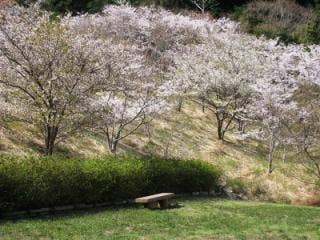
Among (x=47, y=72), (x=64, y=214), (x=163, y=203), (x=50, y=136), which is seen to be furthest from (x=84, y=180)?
(x=47, y=72)

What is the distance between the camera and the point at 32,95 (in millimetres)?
17859

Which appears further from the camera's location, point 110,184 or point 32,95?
point 32,95

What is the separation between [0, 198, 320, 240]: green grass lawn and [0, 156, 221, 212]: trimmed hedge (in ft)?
1.87

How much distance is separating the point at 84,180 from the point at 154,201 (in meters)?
2.37

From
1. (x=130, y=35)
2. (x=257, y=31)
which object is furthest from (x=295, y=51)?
(x=130, y=35)

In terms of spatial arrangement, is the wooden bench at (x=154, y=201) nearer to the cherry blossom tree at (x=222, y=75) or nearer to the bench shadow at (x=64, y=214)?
the bench shadow at (x=64, y=214)

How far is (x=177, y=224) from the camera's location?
1377cm

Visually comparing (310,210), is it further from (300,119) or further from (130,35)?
(130,35)

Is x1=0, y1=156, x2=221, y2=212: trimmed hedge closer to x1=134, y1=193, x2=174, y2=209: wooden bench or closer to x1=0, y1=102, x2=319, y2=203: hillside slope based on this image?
x1=134, y1=193, x2=174, y2=209: wooden bench

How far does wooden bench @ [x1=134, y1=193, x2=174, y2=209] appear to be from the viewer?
15509 millimetres

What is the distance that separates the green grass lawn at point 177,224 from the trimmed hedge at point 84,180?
1.87 feet

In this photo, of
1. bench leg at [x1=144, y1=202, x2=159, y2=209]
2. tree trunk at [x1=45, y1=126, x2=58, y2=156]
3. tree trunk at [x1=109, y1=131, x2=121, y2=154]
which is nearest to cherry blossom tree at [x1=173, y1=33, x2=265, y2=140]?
tree trunk at [x1=109, y1=131, x2=121, y2=154]

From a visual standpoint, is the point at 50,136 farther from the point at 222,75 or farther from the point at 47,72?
the point at 222,75

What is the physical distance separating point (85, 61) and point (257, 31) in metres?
31.7
